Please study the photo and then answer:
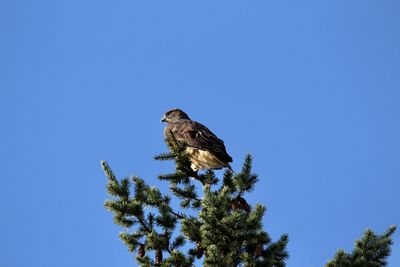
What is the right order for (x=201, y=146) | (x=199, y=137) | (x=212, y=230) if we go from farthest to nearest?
(x=199, y=137)
(x=201, y=146)
(x=212, y=230)

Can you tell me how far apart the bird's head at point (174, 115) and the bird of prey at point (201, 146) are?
1902 millimetres

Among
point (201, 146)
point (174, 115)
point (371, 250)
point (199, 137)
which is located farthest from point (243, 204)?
point (174, 115)

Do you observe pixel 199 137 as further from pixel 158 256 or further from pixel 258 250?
pixel 258 250

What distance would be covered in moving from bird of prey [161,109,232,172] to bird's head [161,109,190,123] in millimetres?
1902

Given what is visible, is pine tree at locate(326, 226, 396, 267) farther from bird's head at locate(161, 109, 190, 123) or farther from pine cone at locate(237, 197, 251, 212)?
bird's head at locate(161, 109, 190, 123)

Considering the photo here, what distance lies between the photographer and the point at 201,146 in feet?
33.4

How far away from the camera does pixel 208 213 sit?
6422mm

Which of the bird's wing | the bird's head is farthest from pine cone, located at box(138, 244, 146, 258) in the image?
the bird's head

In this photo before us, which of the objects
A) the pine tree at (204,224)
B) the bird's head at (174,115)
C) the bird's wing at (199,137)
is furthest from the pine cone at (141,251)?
the bird's head at (174,115)

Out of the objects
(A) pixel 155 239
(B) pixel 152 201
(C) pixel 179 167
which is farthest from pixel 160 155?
(A) pixel 155 239

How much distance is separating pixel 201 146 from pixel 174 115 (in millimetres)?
3557

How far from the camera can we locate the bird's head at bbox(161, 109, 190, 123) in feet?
44.3

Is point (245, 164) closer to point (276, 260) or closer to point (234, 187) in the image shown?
point (234, 187)

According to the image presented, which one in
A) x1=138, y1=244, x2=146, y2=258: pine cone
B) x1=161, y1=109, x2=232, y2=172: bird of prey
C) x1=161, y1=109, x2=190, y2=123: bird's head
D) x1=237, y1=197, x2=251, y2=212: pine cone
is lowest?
x1=138, y1=244, x2=146, y2=258: pine cone
